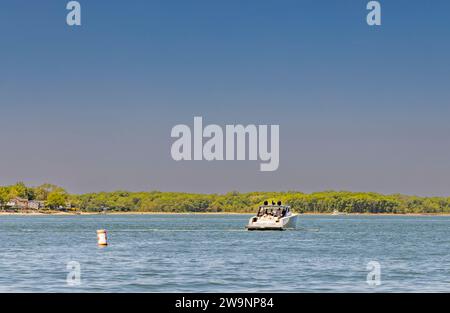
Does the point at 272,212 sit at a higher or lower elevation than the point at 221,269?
higher

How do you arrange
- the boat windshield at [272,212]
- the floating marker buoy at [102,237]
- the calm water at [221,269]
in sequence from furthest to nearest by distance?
the boat windshield at [272,212], the floating marker buoy at [102,237], the calm water at [221,269]

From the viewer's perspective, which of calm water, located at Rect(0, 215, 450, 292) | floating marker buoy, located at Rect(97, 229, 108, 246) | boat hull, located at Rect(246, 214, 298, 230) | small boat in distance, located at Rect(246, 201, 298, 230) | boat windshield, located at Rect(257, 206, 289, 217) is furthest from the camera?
boat windshield, located at Rect(257, 206, 289, 217)

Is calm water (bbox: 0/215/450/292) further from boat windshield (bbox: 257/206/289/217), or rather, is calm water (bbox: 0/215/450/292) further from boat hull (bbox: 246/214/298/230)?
boat windshield (bbox: 257/206/289/217)

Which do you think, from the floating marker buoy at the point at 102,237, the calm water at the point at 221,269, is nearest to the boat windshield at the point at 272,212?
the calm water at the point at 221,269

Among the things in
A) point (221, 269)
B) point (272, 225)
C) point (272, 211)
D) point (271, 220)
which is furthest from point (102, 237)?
point (272, 211)

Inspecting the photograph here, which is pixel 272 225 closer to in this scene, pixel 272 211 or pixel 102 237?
→ pixel 272 211

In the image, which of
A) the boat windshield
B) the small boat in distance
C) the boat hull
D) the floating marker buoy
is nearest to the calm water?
the floating marker buoy

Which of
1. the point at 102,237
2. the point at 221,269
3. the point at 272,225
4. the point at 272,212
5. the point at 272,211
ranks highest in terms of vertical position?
the point at 272,211

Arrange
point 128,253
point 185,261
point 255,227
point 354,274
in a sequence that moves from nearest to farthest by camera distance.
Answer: point 354,274, point 185,261, point 128,253, point 255,227

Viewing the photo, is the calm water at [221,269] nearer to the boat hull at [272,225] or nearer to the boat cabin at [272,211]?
the boat hull at [272,225]
